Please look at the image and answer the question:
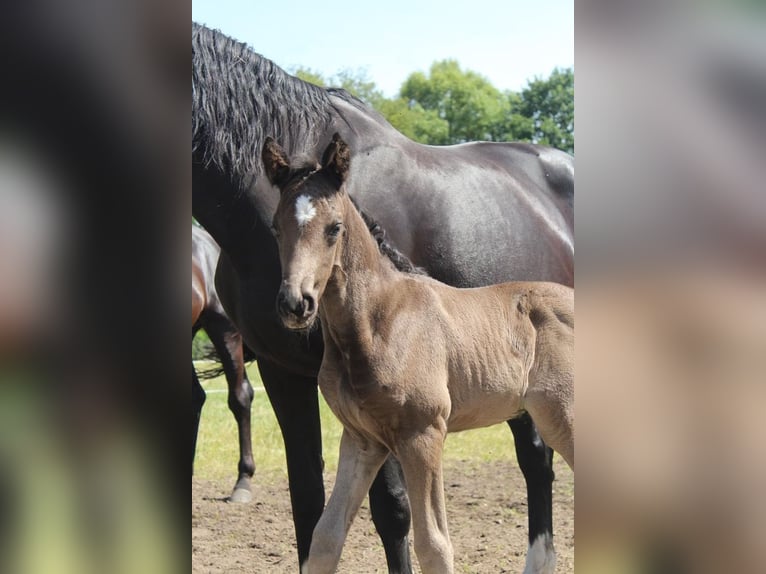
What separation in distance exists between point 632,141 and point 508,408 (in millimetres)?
2676

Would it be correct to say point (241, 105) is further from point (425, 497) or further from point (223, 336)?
point (223, 336)

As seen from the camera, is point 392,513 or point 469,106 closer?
point 392,513

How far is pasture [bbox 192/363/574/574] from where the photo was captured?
460 centimetres

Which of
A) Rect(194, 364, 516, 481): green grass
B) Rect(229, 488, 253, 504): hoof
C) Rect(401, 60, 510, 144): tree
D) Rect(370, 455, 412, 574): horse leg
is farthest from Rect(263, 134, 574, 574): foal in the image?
Rect(401, 60, 510, 144): tree

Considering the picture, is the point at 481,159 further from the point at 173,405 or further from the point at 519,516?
the point at 173,405

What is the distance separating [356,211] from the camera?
2.96 meters

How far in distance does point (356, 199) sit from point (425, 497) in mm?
1083

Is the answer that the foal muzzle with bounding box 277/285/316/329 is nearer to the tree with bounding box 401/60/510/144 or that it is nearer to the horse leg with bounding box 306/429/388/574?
the horse leg with bounding box 306/429/388/574

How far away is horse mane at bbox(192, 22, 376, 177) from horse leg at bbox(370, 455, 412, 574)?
1257 mm

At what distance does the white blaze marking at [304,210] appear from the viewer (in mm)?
2664

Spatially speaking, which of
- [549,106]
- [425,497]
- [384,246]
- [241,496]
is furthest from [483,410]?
[549,106]

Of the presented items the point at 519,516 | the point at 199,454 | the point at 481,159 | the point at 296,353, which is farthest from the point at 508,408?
the point at 199,454

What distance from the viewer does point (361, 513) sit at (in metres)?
5.58

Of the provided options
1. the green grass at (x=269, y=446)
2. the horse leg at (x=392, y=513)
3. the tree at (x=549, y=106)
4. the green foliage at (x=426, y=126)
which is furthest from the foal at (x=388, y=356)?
the green foliage at (x=426, y=126)
